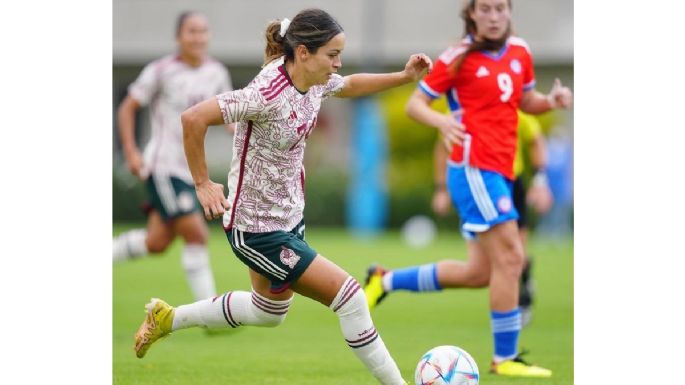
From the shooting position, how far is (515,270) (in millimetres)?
7246

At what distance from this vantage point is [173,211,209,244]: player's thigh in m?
9.73

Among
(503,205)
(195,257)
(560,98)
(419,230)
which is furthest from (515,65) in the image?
(419,230)

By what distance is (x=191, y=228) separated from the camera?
385 inches

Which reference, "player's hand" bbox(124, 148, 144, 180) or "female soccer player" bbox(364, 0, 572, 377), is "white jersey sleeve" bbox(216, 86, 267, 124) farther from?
"player's hand" bbox(124, 148, 144, 180)

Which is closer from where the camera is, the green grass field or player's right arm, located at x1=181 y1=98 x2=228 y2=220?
player's right arm, located at x1=181 y1=98 x2=228 y2=220

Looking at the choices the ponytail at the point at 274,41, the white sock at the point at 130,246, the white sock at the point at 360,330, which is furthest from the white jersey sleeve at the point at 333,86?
the white sock at the point at 130,246

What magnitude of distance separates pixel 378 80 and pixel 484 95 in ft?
4.10

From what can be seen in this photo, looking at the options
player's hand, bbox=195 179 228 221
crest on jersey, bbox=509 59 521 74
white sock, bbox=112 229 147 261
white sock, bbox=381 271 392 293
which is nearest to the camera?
player's hand, bbox=195 179 228 221

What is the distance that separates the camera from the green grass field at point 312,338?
711 cm

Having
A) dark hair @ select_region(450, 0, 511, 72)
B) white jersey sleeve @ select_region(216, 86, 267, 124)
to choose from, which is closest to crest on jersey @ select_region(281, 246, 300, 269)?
white jersey sleeve @ select_region(216, 86, 267, 124)

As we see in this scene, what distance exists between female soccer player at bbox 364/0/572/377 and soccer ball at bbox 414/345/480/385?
1.08m

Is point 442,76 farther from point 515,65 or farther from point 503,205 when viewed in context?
point 503,205

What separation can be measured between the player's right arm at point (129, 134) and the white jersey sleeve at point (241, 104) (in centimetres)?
444
